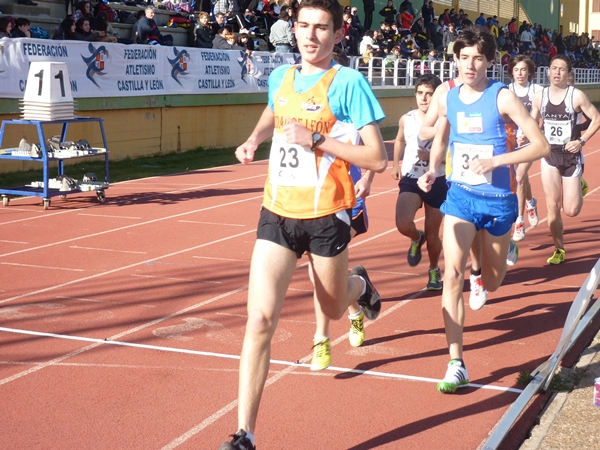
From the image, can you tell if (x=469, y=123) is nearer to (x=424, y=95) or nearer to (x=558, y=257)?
(x=424, y=95)

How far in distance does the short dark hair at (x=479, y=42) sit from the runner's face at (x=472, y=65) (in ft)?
0.07

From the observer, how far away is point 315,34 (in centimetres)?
399

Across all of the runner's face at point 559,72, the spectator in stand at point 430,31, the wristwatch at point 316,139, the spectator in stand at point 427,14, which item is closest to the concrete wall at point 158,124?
the runner's face at point 559,72

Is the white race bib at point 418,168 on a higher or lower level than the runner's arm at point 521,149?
lower

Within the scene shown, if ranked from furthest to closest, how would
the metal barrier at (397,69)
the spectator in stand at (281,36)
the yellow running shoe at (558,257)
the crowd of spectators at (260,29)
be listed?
the metal barrier at (397,69)
the spectator in stand at (281,36)
the crowd of spectators at (260,29)
the yellow running shoe at (558,257)

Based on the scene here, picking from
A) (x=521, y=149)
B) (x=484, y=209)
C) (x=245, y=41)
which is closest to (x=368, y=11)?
(x=245, y=41)

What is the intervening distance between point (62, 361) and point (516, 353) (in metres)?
2.90

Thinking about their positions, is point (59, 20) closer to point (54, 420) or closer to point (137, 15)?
point (137, 15)

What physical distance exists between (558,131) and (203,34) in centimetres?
1373

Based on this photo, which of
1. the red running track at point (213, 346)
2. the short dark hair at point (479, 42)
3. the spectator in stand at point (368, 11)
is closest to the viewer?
the red running track at point (213, 346)

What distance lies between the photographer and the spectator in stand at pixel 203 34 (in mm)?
21016

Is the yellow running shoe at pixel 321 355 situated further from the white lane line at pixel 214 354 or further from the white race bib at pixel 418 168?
the white race bib at pixel 418 168

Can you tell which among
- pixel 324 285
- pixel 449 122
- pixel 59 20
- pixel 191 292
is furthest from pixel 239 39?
pixel 324 285

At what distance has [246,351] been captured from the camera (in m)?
3.83
